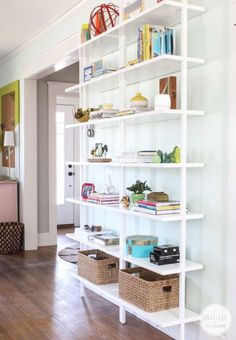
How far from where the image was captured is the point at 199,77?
9.51 feet

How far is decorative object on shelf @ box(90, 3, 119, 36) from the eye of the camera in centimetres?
363

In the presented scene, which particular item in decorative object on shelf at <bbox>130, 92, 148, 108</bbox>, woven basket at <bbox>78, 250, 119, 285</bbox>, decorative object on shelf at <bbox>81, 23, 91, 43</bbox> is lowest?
woven basket at <bbox>78, 250, 119, 285</bbox>

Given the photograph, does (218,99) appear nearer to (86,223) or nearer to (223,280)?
(223,280)

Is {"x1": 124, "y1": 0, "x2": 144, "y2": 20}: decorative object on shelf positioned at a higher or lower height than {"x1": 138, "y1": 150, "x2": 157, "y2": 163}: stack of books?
higher

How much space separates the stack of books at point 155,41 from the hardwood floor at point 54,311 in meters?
1.91

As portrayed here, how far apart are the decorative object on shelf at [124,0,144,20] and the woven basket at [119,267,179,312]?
180cm

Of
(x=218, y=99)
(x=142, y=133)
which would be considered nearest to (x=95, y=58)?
(x=142, y=133)

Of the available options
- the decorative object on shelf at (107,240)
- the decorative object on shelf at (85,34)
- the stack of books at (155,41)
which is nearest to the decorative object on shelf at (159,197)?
the decorative object on shelf at (107,240)

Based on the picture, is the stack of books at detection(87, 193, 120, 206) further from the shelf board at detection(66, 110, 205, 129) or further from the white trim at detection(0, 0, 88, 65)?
the white trim at detection(0, 0, 88, 65)

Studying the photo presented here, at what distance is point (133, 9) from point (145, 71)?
460mm

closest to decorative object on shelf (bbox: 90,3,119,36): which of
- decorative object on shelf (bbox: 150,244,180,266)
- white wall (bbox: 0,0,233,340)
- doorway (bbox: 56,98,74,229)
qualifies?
white wall (bbox: 0,0,233,340)

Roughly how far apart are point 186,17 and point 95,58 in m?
1.51

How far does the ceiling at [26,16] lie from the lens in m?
4.41

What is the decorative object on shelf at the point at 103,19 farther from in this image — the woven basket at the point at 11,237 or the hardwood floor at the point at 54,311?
the woven basket at the point at 11,237
